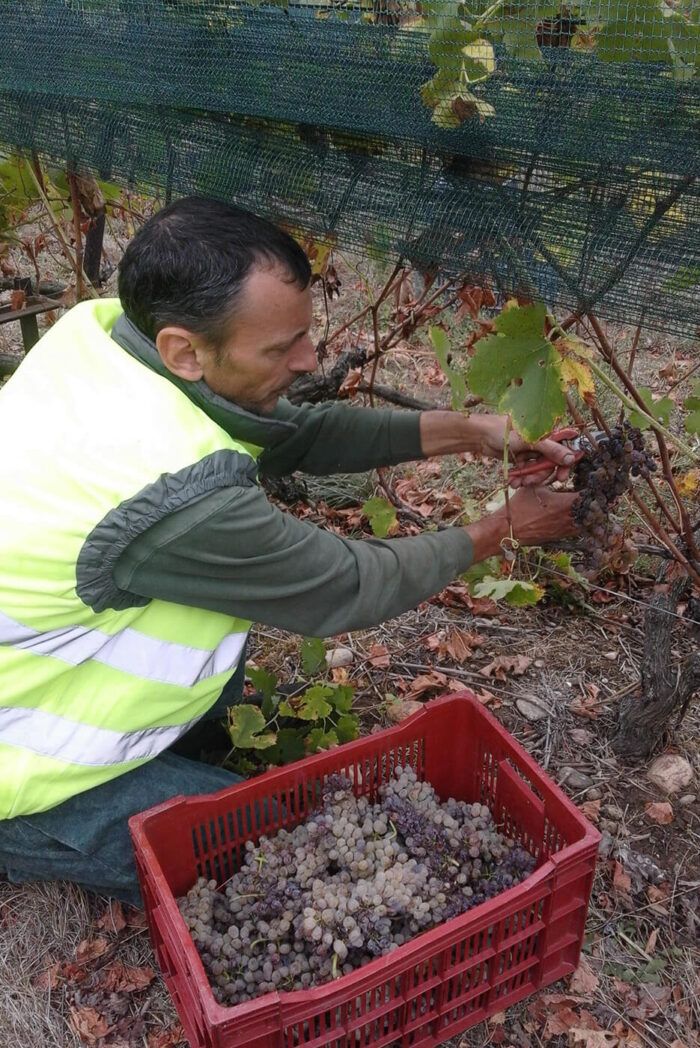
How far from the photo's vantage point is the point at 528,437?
170 centimetres

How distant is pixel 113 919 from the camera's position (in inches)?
83.4

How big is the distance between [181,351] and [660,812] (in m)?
1.66

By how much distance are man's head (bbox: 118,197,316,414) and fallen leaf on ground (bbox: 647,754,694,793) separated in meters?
1.44

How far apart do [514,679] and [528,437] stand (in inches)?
51.5

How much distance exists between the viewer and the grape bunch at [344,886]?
1.82 m

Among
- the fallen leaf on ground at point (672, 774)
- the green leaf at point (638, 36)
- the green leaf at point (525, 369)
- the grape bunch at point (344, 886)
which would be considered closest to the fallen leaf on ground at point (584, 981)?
the grape bunch at point (344, 886)

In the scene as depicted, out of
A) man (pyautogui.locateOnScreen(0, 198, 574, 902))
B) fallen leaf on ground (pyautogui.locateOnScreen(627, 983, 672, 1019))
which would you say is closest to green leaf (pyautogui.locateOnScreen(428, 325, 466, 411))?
man (pyautogui.locateOnScreen(0, 198, 574, 902))

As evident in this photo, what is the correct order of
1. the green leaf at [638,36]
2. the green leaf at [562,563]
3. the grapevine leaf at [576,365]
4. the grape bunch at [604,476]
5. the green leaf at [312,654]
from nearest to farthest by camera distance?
1. the green leaf at [638,36]
2. the grapevine leaf at [576,365]
3. the grape bunch at [604,476]
4. the green leaf at [312,654]
5. the green leaf at [562,563]

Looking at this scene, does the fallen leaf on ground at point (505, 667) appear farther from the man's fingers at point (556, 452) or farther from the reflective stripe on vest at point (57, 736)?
the reflective stripe on vest at point (57, 736)

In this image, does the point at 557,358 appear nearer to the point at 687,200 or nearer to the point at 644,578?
the point at 687,200

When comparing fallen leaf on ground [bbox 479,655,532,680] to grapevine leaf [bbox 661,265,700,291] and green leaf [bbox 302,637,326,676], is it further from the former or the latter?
grapevine leaf [bbox 661,265,700,291]

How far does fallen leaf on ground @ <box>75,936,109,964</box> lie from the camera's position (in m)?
2.06

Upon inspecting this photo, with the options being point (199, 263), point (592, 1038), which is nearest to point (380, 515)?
point (199, 263)

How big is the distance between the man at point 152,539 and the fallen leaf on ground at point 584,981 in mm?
914
